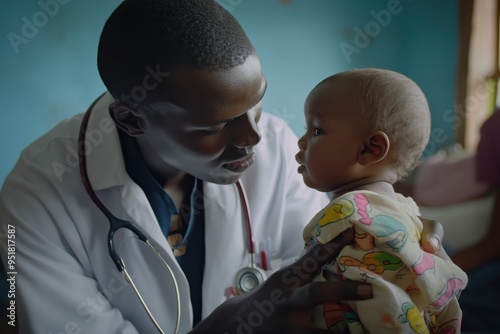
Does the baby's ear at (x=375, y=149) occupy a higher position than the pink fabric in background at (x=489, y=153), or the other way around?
the baby's ear at (x=375, y=149)

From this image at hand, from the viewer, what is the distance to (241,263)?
3.00ft

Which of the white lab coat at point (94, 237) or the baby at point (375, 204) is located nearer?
the baby at point (375, 204)

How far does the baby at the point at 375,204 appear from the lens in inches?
24.0

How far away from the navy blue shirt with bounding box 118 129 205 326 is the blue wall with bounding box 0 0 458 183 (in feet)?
0.49

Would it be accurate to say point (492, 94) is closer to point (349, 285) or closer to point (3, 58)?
point (349, 285)

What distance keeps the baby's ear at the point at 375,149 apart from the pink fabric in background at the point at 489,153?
139 mm

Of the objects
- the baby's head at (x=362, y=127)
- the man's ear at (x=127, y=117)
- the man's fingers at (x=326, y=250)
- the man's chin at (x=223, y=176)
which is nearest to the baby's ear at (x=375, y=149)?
the baby's head at (x=362, y=127)

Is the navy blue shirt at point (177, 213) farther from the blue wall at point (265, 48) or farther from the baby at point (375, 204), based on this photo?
the baby at point (375, 204)

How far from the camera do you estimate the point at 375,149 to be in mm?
684

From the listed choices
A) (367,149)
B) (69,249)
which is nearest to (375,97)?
(367,149)

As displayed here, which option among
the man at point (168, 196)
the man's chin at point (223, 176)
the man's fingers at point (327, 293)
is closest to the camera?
the man's fingers at point (327, 293)

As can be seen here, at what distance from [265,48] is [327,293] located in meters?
0.44

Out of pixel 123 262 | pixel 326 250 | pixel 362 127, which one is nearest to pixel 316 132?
pixel 362 127

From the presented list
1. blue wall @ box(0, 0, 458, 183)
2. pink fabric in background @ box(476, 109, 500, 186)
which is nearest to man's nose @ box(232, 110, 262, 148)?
blue wall @ box(0, 0, 458, 183)
